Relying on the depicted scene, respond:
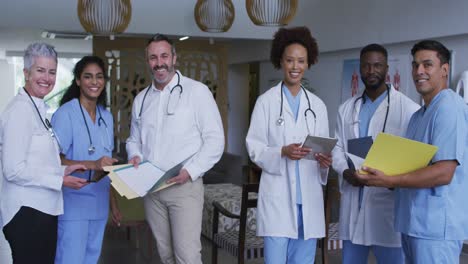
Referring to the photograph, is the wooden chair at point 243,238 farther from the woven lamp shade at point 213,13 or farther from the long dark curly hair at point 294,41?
the woven lamp shade at point 213,13

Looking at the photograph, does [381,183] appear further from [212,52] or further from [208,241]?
[212,52]

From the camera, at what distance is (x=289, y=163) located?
318 centimetres

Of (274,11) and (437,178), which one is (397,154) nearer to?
(437,178)

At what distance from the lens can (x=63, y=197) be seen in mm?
3125

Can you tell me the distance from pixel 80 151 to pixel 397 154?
5.59 feet

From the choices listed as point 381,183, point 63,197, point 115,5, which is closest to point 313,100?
point 381,183

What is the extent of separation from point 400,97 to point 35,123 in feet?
6.63

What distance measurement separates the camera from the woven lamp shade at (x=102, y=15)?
7.03 metres

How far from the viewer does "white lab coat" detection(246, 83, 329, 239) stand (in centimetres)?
316

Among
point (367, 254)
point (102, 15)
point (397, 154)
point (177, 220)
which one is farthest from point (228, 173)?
point (397, 154)

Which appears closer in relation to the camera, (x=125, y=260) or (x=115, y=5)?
(x=125, y=260)

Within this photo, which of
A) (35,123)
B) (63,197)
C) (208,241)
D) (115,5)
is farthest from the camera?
(115,5)

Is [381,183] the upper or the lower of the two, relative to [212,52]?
lower

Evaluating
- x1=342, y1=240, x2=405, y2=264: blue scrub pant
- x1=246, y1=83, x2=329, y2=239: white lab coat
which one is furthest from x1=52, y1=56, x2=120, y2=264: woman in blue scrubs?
x1=342, y1=240, x2=405, y2=264: blue scrub pant
